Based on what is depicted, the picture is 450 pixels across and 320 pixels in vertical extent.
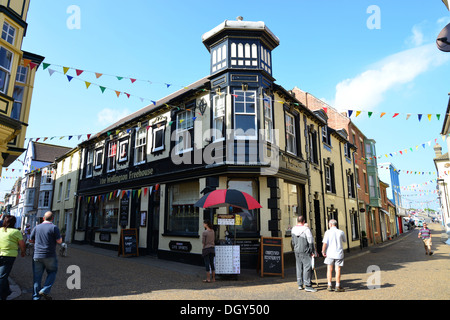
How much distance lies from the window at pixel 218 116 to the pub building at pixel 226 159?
0.14 ft

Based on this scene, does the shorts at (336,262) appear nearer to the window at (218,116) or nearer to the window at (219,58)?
the window at (218,116)

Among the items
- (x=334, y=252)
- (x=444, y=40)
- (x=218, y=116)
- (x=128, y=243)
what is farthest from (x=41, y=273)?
(x=444, y=40)

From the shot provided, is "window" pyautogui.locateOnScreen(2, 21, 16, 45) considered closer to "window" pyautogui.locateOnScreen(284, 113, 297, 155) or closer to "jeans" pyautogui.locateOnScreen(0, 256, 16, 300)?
"jeans" pyautogui.locateOnScreen(0, 256, 16, 300)

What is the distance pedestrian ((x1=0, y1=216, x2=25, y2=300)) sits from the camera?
228 inches

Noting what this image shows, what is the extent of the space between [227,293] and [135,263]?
6.29 metres

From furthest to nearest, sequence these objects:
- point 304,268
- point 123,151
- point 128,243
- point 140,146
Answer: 1. point 123,151
2. point 140,146
3. point 128,243
4. point 304,268

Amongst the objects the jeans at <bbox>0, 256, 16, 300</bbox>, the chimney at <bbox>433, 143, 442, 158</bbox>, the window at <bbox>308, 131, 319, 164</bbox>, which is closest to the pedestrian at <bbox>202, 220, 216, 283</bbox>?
the jeans at <bbox>0, 256, 16, 300</bbox>

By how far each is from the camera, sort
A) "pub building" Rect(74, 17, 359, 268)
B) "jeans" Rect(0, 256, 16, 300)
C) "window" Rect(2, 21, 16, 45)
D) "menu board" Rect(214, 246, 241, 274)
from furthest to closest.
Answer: "pub building" Rect(74, 17, 359, 268) → "window" Rect(2, 21, 16, 45) → "menu board" Rect(214, 246, 241, 274) → "jeans" Rect(0, 256, 16, 300)

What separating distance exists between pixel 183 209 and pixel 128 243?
3.58 meters

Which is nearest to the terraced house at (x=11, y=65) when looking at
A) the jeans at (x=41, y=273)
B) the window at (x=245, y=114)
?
the jeans at (x=41, y=273)

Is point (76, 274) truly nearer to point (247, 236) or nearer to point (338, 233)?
point (247, 236)

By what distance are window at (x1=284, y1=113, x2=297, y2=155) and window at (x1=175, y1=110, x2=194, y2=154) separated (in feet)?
15.3

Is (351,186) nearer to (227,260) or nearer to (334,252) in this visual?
(334,252)

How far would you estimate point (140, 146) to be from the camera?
639 inches
